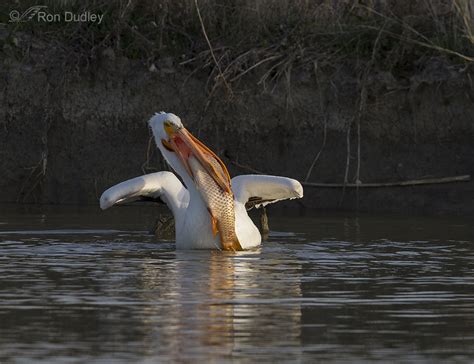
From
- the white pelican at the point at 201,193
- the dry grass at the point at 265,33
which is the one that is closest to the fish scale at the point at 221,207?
the white pelican at the point at 201,193

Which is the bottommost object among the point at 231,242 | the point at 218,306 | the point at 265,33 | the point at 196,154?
the point at 218,306

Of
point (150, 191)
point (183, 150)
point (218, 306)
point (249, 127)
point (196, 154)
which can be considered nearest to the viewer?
point (218, 306)

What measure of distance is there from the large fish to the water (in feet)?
0.77

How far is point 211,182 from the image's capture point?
493 inches

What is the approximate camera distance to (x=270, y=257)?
462 inches

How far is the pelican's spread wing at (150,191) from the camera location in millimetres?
12984

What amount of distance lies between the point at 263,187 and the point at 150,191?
958mm

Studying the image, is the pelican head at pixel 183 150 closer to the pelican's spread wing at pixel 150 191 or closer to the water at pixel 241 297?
the pelican's spread wing at pixel 150 191

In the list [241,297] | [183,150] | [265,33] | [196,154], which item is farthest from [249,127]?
[241,297]

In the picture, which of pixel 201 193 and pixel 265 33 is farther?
pixel 265 33

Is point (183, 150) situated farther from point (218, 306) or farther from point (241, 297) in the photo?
point (218, 306)

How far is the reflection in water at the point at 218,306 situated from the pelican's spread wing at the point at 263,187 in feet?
5.17

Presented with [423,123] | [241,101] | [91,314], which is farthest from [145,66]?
[91,314]

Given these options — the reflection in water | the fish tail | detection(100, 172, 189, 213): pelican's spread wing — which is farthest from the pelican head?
the reflection in water
